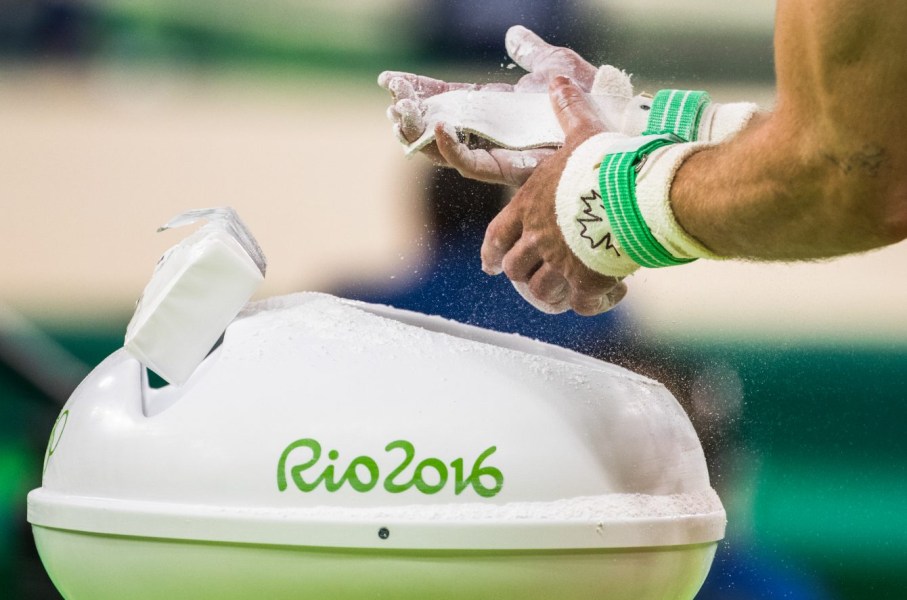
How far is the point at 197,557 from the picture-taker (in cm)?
101

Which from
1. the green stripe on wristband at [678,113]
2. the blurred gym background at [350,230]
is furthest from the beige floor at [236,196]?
the green stripe on wristband at [678,113]

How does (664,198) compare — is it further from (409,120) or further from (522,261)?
(409,120)

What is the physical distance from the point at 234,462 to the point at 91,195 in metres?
1.08

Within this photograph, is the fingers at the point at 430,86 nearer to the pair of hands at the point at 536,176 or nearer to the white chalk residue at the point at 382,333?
the pair of hands at the point at 536,176

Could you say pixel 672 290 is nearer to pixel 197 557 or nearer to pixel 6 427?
pixel 197 557

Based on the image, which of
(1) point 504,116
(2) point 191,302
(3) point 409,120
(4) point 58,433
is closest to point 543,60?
(1) point 504,116

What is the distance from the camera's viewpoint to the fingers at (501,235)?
3.89 feet

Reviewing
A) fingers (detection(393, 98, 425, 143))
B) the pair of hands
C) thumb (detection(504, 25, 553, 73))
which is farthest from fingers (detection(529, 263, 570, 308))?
thumb (detection(504, 25, 553, 73))

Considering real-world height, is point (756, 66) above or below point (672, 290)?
above

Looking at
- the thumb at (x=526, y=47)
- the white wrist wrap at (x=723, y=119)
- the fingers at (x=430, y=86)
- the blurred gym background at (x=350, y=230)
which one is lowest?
the blurred gym background at (x=350, y=230)

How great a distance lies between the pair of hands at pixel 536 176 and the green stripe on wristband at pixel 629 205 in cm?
9

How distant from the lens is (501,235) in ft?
3.93

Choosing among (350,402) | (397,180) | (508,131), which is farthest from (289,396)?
(397,180)

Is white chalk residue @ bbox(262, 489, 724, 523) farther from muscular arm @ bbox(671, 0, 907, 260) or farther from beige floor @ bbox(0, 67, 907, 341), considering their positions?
beige floor @ bbox(0, 67, 907, 341)
